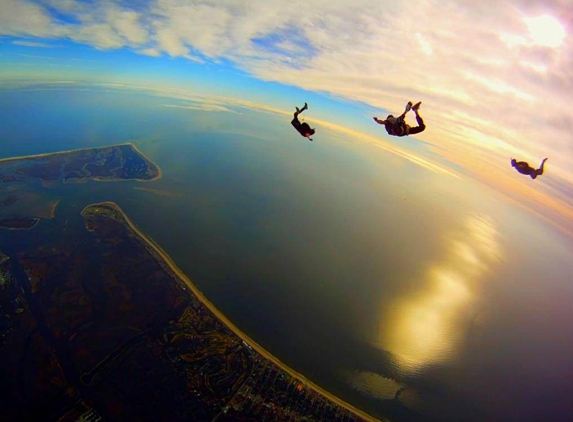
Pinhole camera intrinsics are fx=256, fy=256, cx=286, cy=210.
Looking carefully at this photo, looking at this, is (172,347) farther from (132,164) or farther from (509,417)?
(132,164)

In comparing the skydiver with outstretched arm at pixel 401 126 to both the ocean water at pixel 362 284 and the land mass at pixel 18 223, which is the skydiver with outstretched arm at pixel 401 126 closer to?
the ocean water at pixel 362 284

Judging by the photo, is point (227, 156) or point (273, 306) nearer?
point (273, 306)

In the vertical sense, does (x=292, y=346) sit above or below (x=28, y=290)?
above

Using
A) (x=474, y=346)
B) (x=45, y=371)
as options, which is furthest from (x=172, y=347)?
(x=474, y=346)

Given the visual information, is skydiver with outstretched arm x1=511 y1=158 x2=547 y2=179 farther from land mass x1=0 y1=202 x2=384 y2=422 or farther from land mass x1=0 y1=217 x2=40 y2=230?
land mass x1=0 y1=217 x2=40 y2=230

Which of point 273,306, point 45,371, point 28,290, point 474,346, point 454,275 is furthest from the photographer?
point 454,275

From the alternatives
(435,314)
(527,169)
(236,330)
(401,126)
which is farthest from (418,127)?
(435,314)

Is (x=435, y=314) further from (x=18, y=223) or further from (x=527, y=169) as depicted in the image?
(x=18, y=223)
